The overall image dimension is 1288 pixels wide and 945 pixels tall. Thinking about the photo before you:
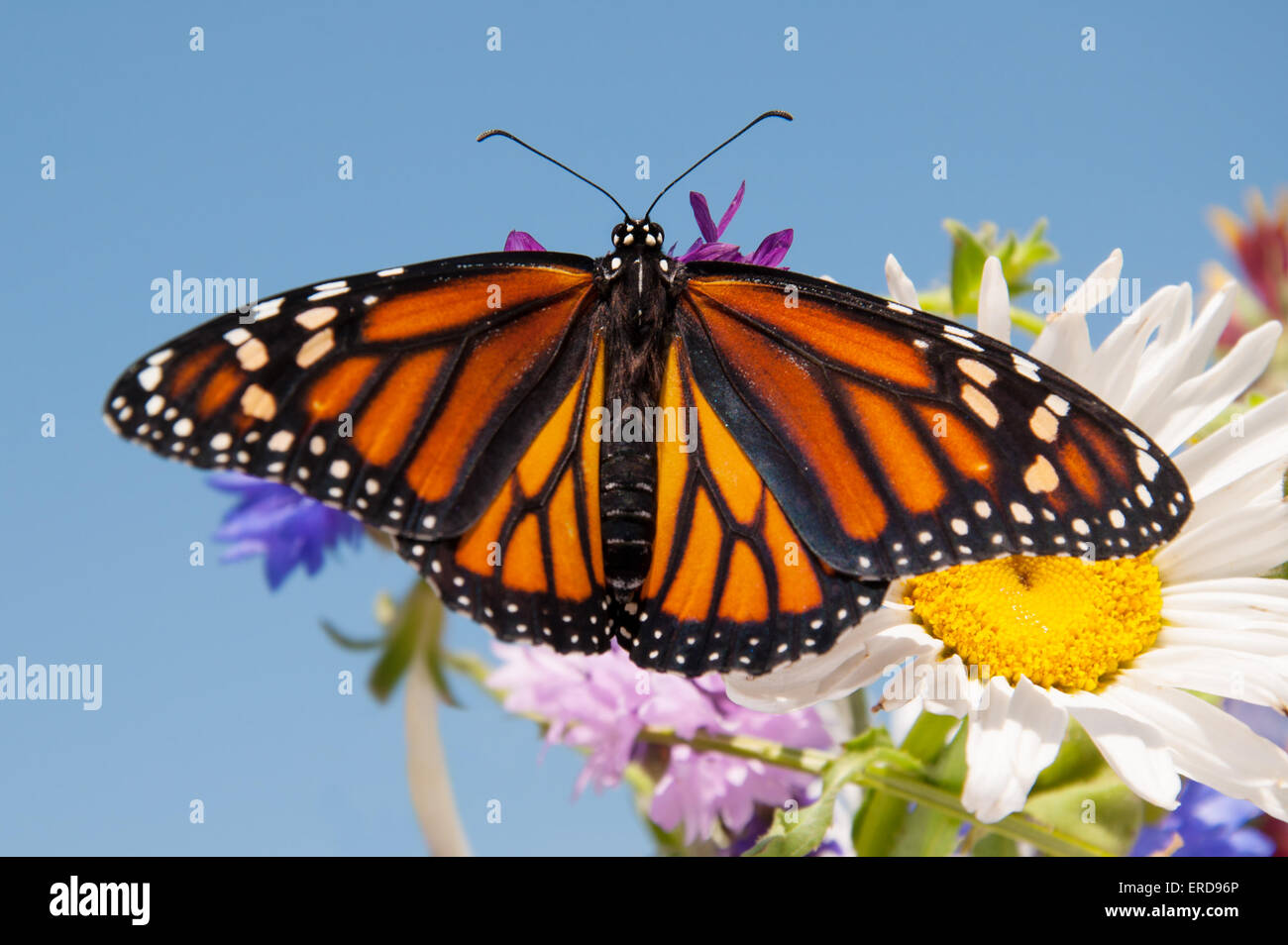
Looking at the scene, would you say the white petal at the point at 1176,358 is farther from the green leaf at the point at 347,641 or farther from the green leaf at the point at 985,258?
the green leaf at the point at 347,641

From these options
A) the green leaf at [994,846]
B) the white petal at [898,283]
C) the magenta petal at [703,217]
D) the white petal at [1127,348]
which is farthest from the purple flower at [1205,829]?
the magenta petal at [703,217]

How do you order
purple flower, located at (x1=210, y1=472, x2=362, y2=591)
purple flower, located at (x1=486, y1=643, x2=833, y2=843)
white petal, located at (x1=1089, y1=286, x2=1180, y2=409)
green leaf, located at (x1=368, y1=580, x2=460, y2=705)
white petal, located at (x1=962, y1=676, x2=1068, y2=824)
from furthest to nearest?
green leaf, located at (x1=368, y1=580, x2=460, y2=705) < purple flower, located at (x1=210, y1=472, x2=362, y2=591) < purple flower, located at (x1=486, y1=643, x2=833, y2=843) < white petal, located at (x1=1089, y1=286, x2=1180, y2=409) < white petal, located at (x1=962, y1=676, x2=1068, y2=824)

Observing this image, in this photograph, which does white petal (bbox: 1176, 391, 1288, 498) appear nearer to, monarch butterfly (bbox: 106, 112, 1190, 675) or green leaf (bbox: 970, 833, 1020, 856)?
monarch butterfly (bbox: 106, 112, 1190, 675)

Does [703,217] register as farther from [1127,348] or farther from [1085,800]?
[1085,800]

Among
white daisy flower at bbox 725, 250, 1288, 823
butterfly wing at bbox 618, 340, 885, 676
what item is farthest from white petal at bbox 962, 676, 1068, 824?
butterfly wing at bbox 618, 340, 885, 676

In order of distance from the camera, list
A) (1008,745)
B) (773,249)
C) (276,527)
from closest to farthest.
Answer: (1008,745) < (773,249) < (276,527)

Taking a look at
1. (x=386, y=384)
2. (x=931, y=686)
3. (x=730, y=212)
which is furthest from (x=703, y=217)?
(x=931, y=686)
